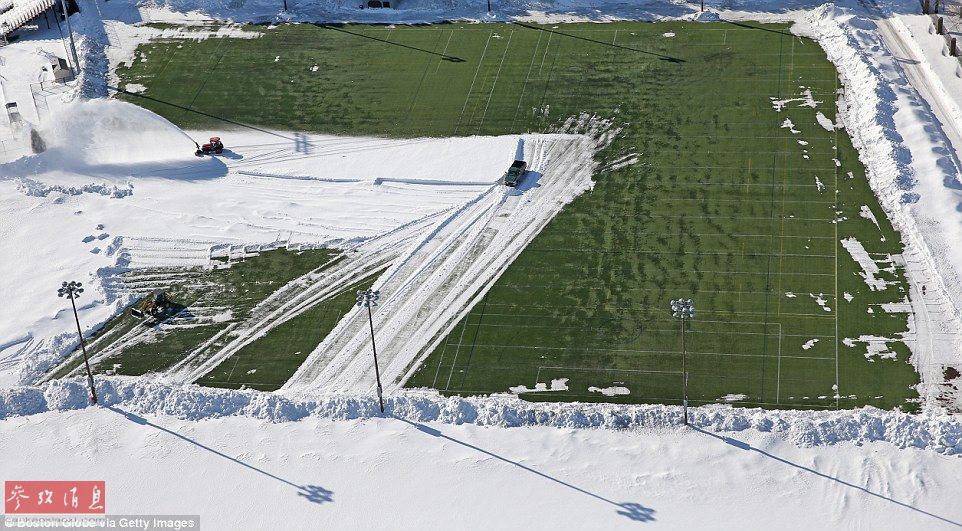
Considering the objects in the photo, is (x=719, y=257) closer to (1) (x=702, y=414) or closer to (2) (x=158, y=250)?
(1) (x=702, y=414)

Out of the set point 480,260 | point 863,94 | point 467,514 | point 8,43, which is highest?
point 8,43

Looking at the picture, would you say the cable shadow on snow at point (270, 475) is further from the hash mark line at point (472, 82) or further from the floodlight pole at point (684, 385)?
the hash mark line at point (472, 82)

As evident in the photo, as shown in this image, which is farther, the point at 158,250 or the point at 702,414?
the point at 158,250

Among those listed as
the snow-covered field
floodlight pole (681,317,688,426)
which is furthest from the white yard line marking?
floodlight pole (681,317,688,426)

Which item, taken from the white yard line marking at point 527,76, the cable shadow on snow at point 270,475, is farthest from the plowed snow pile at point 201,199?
the cable shadow on snow at point 270,475

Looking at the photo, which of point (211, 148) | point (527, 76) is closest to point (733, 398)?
point (527, 76)

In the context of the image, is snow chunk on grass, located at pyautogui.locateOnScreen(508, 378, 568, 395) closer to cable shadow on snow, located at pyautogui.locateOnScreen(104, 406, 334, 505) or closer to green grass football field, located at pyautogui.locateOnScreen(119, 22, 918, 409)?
green grass football field, located at pyautogui.locateOnScreen(119, 22, 918, 409)

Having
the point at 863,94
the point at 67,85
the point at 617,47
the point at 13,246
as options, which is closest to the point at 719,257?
the point at 863,94
